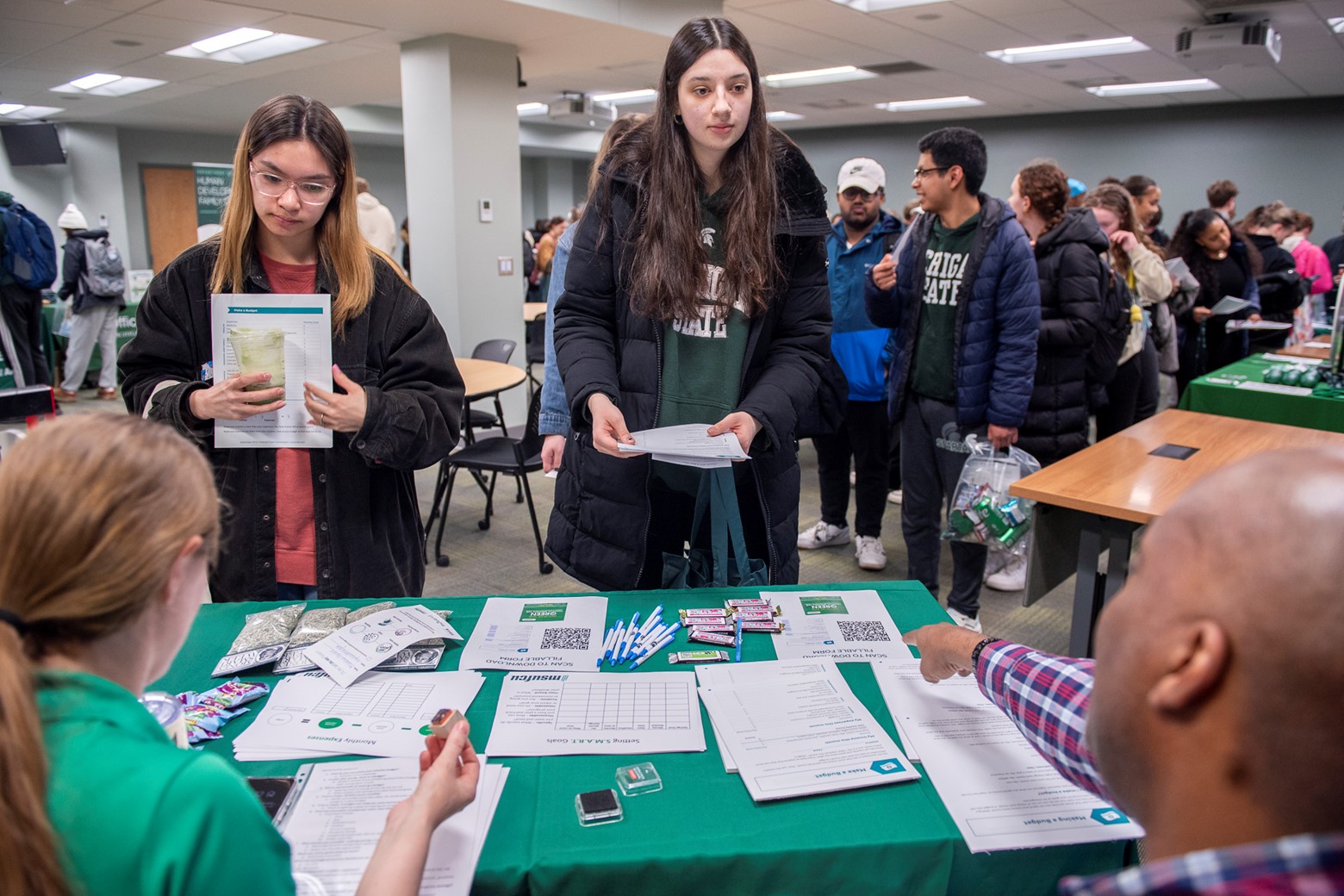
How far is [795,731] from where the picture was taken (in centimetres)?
119

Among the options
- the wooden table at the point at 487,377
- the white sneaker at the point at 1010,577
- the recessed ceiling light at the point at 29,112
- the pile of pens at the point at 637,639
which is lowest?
the white sneaker at the point at 1010,577

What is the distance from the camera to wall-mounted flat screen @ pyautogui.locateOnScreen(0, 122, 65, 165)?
11172 mm

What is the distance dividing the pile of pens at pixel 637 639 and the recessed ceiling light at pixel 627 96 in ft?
32.8

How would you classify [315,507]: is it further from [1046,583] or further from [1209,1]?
→ [1209,1]

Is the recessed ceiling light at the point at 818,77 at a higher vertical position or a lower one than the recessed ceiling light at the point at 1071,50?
higher

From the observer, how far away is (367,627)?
56.4 inches

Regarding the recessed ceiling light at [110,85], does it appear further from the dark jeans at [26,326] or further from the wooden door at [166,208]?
the wooden door at [166,208]

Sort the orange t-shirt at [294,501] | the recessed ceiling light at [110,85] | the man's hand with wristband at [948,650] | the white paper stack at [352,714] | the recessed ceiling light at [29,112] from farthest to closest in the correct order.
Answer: the recessed ceiling light at [29,112] < the recessed ceiling light at [110,85] < the orange t-shirt at [294,501] < the man's hand with wristband at [948,650] < the white paper stack at [352,714]

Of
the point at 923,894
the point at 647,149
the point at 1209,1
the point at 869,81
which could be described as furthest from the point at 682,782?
the point at 869,81

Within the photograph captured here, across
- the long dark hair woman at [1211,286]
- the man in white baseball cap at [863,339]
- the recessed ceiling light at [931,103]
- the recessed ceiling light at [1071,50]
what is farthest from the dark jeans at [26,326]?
the recessed ceiling light at [931,103]

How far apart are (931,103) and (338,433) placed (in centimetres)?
1134

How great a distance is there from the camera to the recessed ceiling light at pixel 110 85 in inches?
341

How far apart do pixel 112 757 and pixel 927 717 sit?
984 mm

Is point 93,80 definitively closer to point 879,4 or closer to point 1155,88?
point 879,4
